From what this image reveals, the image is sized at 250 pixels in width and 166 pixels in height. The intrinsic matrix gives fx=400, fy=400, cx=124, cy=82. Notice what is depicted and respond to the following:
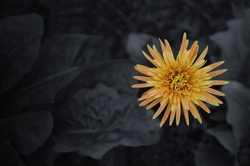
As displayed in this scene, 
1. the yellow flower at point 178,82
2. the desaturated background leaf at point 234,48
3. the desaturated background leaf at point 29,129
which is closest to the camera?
the yellow flower at point 178,82

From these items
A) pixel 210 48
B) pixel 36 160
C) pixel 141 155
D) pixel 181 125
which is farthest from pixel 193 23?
pixel 36 160

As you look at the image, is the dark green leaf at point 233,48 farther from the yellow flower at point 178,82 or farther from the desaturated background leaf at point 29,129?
the yellow flower at point 178,82

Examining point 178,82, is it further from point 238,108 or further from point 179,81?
point 238,108

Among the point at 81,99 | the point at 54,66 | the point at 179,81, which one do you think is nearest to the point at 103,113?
the point at 81,99

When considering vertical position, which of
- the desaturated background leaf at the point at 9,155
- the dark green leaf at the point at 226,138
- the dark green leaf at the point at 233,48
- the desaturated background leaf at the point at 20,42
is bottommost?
the desaturated background leaf at the point at 9,155

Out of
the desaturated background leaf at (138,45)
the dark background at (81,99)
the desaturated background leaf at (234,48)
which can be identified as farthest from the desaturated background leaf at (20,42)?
the desaturated background leaf at (234,48)

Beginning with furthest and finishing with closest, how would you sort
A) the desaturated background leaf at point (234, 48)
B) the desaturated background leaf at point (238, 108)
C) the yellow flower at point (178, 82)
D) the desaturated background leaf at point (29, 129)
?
the desaturated background leaf at point (234, 48) < the desaturated background leaf at point (238, 108) < the desaturated background leaf at point (29, 129) < the yellow flower at point (178, 82)

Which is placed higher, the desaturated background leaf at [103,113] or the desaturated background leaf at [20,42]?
the desaturated background leaf at [20,42]
